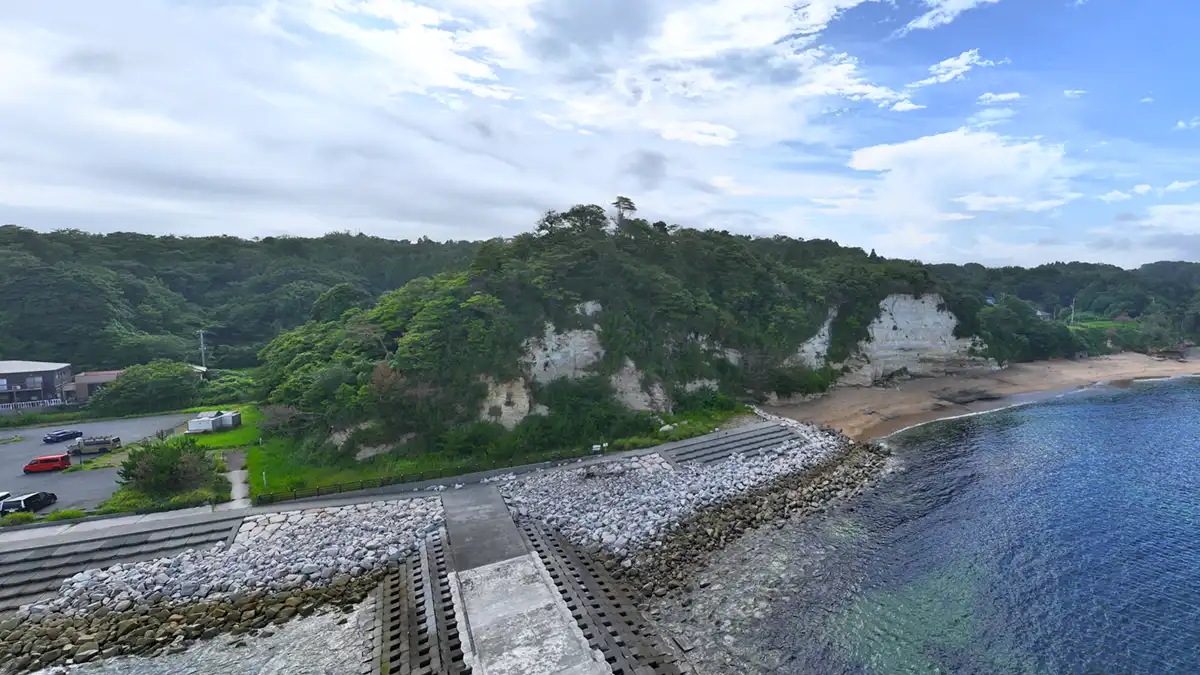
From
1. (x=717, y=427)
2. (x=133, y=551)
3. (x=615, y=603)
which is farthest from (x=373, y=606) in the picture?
(x=717, y=427)

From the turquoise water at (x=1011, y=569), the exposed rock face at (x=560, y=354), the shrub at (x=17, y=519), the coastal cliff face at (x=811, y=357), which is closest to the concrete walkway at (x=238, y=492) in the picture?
the shrub at (x=17, y=519)

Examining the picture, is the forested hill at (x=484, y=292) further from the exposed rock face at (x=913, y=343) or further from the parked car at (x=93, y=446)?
the parked car at (x=93, y=446)

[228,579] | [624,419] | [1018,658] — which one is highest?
[624,419]

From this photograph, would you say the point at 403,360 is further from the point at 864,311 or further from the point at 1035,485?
the point at 864,311

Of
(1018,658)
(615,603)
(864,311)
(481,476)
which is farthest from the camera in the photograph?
(864,311)

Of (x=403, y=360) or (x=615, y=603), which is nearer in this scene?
(x=615, y=603)

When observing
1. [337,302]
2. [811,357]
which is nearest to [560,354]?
[337,302]

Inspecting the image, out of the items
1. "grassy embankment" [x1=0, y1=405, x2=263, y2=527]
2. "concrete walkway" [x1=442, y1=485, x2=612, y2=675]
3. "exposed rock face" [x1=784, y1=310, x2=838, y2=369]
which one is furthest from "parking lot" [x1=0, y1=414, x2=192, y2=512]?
"exposed rock face" [x1=784, y1=310, x2=838, y2=369]

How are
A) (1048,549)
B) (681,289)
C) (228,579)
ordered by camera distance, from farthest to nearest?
(681,289) → (1048,549) → (228,579)
